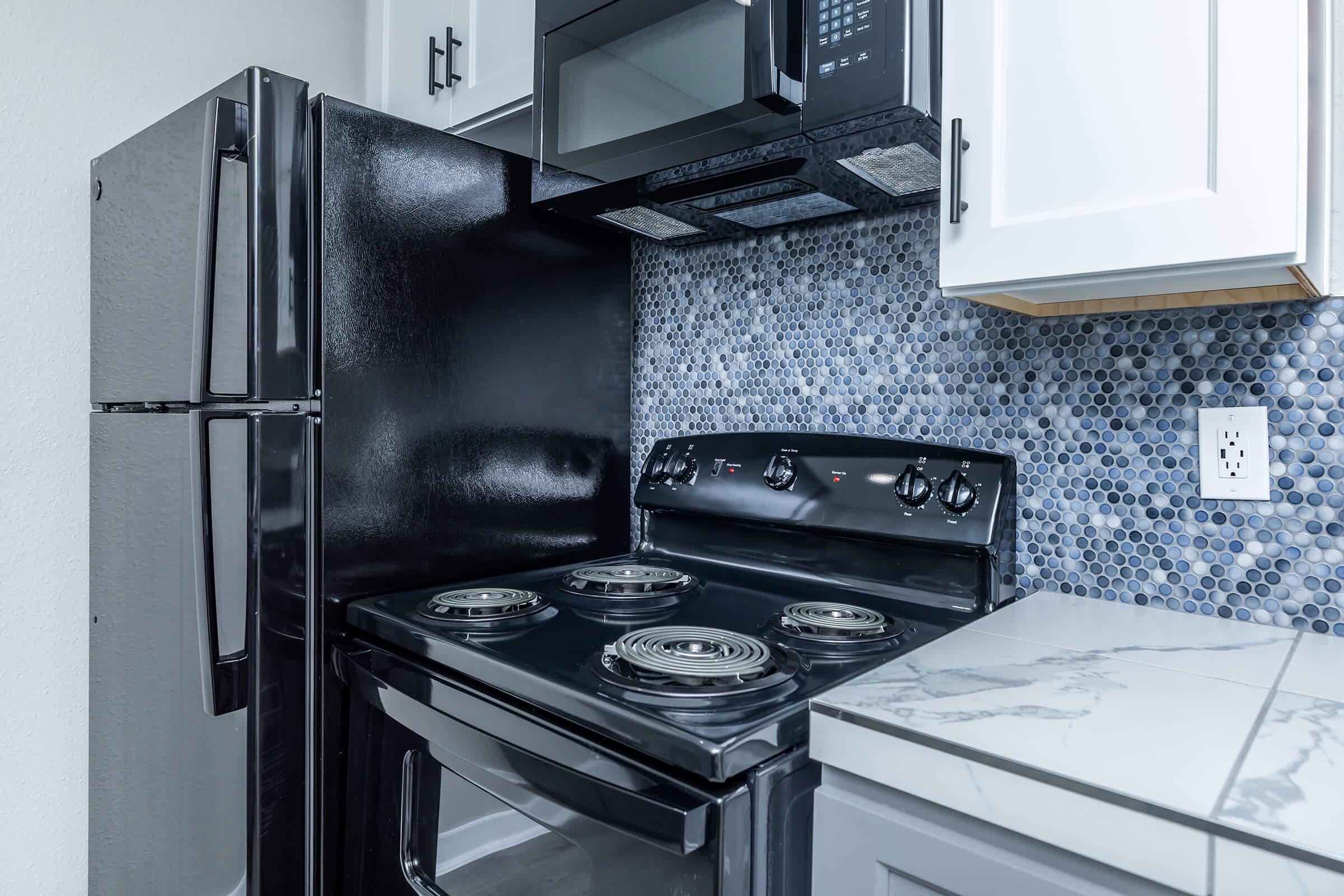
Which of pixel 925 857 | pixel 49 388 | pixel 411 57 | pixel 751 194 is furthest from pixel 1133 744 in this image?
pixel 49 388

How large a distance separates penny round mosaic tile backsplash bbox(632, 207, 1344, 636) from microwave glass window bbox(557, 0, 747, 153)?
45 cm

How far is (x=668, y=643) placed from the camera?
3.13 ft

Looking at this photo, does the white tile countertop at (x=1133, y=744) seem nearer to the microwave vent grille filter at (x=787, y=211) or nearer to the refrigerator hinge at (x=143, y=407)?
the microwave vent grille filter at (x=787, y=211)

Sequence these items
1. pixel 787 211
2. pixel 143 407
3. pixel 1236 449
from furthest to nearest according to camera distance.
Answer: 1. pixel 143 407
2. pixel 787 211
3. pixel 1236 449

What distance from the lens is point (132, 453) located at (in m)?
1.50

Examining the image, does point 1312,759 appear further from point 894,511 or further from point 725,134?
point 725,134

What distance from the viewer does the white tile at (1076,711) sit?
0.60m

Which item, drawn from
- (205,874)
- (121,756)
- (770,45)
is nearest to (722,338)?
(770,45)

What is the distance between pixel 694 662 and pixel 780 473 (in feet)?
2.09

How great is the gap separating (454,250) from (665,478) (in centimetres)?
60

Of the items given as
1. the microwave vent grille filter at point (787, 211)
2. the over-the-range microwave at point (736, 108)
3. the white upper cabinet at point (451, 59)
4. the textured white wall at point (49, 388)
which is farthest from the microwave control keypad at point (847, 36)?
the textured white wall at point (49, 388)

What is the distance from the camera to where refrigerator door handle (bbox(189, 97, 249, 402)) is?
1207 mm

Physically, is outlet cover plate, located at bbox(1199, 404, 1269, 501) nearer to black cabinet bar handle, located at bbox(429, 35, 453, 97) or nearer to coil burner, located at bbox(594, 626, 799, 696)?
coil burner, located at bbox(594, 626, 799, 696)

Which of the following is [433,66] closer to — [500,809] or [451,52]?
[451,52]
